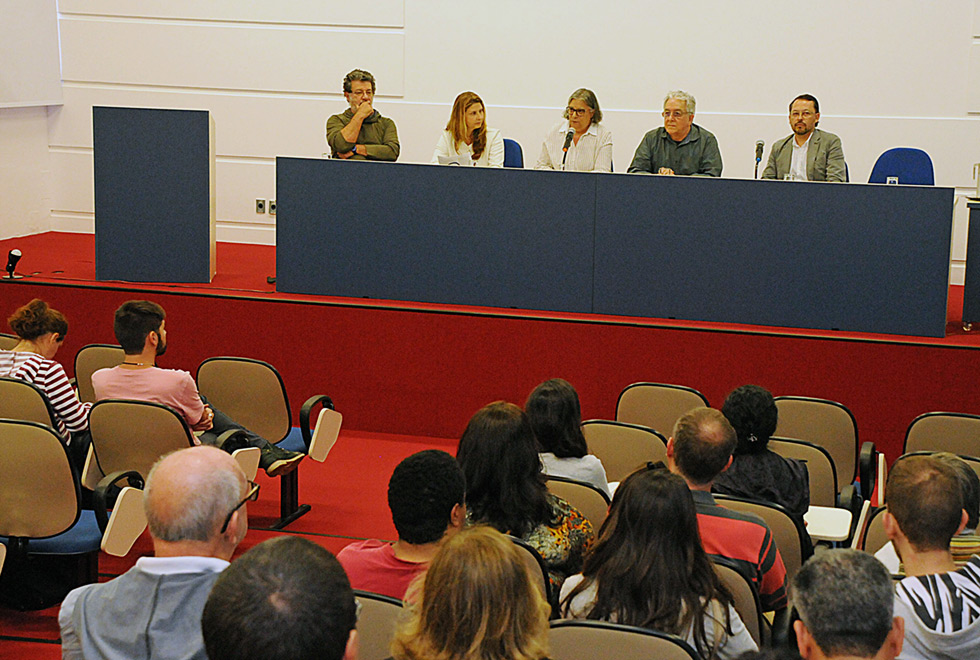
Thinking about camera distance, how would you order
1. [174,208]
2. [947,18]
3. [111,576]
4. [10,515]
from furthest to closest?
[947,18], [174,208], [111,576], [10,515]

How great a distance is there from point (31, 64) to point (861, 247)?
6.86 meters

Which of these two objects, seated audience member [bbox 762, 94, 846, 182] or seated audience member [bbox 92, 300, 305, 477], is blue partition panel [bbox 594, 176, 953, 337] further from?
seated audience member [bbox 92, 300, 305, 477]

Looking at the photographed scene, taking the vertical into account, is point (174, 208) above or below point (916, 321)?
above

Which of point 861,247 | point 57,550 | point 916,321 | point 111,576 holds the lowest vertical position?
point 111,576

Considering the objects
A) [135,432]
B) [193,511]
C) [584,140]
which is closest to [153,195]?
[584,140]

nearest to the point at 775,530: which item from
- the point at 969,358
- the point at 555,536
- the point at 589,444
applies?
the point at 555,536

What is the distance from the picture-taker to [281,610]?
4.59 ft

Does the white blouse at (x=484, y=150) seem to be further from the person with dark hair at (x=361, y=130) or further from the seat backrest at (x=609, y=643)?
the seat backrest at (x=609, y=643)

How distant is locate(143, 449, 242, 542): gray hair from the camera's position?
1.95 meters

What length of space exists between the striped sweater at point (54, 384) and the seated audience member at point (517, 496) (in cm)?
196

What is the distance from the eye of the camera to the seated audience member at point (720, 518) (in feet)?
8.75

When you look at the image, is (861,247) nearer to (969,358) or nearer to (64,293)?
(969,358)

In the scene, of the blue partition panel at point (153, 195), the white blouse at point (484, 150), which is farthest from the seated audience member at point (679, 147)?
the blue partition panel at point (153, 195)

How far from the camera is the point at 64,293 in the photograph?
625 centimetres
